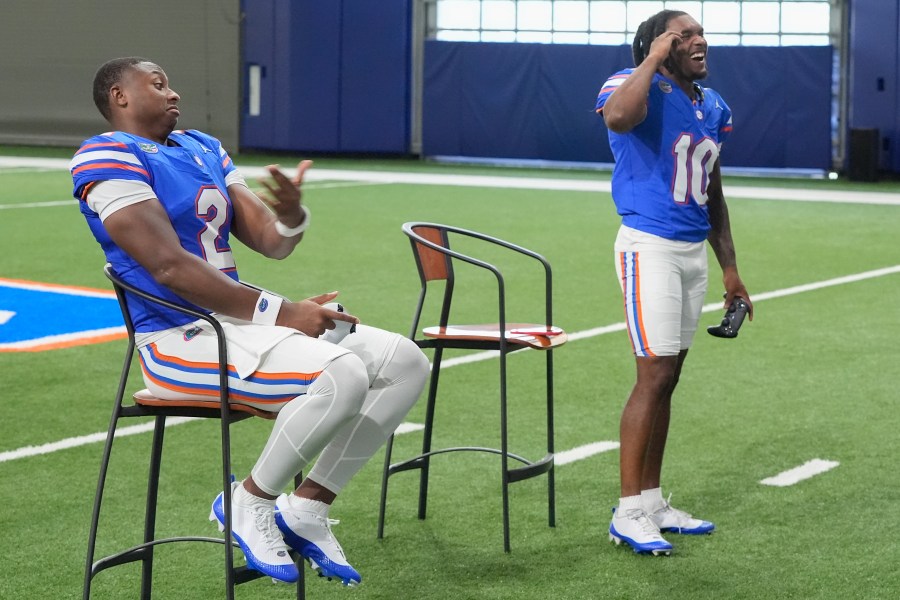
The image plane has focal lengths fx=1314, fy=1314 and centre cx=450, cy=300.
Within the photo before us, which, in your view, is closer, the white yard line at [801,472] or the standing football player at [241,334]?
the standing football player at [241,334]

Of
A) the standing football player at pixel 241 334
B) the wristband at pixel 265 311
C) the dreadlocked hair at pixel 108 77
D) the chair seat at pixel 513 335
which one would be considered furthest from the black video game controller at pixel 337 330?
the dreadlocked hair at pixel 108 77

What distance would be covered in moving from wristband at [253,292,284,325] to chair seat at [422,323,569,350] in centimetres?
86

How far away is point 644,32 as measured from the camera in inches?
173

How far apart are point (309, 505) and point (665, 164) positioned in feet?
5.31

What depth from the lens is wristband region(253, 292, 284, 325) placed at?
140 inches

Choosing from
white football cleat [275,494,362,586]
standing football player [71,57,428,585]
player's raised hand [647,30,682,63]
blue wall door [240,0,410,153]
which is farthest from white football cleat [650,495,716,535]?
blue wall door [240,0,410,153]

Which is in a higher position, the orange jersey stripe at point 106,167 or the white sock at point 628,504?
the orange jersey stripe at point 106,167

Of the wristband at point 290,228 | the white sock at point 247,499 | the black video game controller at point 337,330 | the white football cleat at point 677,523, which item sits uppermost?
the wristband at point 290,228

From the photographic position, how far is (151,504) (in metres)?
3.67

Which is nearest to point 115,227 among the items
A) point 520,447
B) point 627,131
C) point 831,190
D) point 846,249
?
point 627,131

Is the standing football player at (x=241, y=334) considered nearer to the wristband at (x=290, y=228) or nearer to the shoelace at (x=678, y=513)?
the wristband at (x=290, y=228)

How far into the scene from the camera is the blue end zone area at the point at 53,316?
7.92 metres

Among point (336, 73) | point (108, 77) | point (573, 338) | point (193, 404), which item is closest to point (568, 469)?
point (193, 404)

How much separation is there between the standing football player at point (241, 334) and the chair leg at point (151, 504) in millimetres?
183
